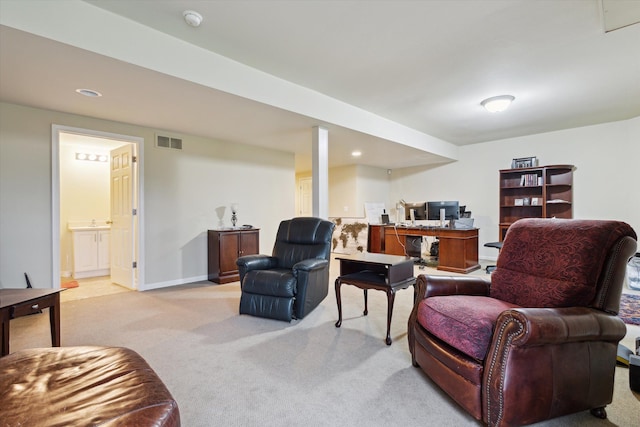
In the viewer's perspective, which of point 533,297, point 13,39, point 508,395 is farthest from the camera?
point 13,39

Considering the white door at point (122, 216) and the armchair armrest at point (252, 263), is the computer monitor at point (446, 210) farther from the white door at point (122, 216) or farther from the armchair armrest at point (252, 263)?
the white door at point (122, 216)

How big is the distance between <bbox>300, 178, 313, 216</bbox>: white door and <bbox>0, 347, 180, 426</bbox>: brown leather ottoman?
24.8ft

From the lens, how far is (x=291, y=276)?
298 cm

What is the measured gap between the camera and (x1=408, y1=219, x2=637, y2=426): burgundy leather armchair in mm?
1356

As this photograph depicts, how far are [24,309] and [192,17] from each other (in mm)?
2352

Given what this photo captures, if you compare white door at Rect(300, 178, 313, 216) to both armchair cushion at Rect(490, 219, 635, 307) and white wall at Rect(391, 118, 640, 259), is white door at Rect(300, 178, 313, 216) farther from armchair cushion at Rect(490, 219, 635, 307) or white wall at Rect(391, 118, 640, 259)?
armchair cushion at Rect(490, 219, 635, 307)

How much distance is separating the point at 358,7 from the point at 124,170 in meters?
3.99

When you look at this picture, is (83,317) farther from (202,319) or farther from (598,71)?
(598,71)

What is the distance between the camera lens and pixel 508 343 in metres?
1.35

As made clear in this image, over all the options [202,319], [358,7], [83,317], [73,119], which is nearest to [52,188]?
[73,119]

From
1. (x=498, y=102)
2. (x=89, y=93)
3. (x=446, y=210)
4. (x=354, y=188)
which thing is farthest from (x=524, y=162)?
(x=89, y=93)

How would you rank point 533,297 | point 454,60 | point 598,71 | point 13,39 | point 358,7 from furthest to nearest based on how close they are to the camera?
point 598,71, point 454,60, point 358,7, point 13,39, point 533,297

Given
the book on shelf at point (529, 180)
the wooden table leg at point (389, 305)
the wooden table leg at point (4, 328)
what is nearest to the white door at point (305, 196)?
the book on shelf at point (529, 180)

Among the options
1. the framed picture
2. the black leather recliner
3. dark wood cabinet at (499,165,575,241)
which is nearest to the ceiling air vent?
the black leather recliner
